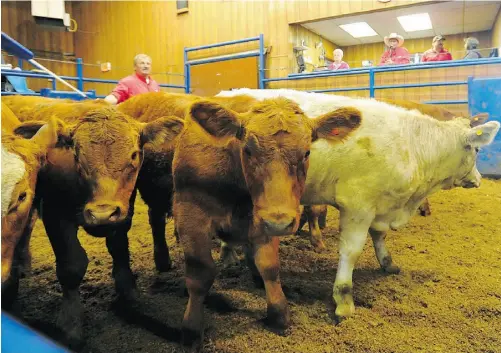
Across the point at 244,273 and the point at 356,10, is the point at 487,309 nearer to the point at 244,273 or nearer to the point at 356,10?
the point at 244,273

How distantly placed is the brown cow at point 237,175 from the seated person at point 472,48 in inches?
216

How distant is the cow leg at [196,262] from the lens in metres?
2.04

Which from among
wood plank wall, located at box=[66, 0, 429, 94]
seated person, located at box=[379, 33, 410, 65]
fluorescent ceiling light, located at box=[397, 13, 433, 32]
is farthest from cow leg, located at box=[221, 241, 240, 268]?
fluorescent ceiling light, located at box=[397, 13, 433, 32]

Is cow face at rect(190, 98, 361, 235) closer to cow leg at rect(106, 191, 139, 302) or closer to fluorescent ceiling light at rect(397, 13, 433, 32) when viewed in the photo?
cow leg at rect(106, 191, 139, 302)

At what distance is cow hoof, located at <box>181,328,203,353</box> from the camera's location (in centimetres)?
196

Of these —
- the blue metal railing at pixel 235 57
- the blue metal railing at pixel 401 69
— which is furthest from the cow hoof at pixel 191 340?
the blue metal railing at pixel 235 57

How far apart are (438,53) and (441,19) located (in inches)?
64.5

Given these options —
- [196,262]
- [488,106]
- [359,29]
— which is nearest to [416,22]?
[359,29]

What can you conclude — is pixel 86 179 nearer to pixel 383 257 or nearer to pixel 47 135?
pixel 47 135

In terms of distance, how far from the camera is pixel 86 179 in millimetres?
1945

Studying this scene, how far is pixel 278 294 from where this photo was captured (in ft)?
7.23

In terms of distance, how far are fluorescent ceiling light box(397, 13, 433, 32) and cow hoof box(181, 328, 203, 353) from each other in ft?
25.5

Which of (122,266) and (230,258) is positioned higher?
(122,266)

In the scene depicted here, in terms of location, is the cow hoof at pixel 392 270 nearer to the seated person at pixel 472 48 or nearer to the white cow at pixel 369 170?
the white cow at pixel 369 170
